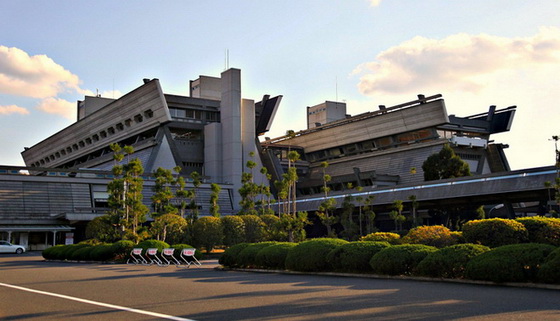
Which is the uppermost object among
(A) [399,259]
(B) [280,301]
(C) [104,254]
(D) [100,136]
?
(D) [100,136]

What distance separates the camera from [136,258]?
115 feet

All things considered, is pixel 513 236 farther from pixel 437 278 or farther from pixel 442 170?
pixel 442 170

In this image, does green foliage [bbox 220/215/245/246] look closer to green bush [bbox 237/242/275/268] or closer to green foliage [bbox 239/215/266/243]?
green foliage [bbox 239/215/266/243]

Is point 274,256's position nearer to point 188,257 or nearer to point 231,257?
point 231,257

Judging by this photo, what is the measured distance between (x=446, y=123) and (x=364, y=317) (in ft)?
231

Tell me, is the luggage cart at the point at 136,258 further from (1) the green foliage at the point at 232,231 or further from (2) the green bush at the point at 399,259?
(2) the green bush at the point at 399,259

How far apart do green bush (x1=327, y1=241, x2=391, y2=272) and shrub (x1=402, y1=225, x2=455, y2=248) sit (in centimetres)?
732

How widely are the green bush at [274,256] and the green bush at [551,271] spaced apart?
34.0 ft

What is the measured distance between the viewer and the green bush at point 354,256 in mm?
20078

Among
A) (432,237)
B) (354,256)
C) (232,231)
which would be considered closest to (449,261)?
(354,256)

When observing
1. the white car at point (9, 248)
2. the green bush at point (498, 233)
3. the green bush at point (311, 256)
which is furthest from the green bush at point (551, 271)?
the white car at point (9, 248)

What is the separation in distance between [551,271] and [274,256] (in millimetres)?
11571

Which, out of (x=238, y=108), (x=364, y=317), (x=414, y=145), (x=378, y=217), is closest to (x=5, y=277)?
(x=364, y=317)

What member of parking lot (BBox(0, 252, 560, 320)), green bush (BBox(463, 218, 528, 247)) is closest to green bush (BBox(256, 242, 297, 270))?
parking lot (BBox(0, 252, 560, 320))
